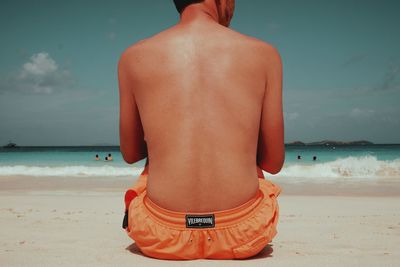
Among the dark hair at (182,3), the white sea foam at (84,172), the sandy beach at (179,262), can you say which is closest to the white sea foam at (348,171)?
the white sea foam at (84,172)

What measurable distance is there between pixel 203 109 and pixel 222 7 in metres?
0.73

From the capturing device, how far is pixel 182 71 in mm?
2148

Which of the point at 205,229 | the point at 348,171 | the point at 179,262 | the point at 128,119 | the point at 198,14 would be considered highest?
the point at 198,14

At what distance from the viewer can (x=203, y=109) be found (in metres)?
2.10

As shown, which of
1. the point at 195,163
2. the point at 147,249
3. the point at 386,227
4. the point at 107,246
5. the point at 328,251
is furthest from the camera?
the point at 386,227

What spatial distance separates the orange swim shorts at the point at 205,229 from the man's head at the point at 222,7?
1059 mm

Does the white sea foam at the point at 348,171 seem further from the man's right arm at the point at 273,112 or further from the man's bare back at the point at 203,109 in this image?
the man's bare back at the point at 203,109

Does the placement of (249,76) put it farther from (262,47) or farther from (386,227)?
(386,227)

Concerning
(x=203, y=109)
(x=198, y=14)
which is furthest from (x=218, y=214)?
(x=198, y=14)

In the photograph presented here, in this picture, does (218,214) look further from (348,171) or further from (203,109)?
(348,171)

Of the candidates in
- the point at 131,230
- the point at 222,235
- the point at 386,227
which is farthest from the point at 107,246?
the point at 386,227

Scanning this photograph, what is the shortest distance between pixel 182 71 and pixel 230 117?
0.35m

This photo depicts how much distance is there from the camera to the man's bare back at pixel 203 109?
2107mm

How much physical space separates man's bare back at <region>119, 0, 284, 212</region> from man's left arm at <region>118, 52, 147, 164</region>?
65 millimetres
